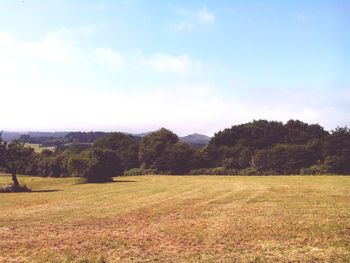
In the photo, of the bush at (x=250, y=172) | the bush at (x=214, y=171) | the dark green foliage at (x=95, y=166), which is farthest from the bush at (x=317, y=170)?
the dark green foliage at (x=95, y=166)

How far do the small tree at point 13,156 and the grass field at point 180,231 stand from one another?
2231 centimetres

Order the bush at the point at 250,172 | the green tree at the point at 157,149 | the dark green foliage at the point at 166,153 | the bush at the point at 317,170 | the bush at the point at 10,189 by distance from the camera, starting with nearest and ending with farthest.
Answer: the bush at the point at 10,189, the bush at the point at 317,170, the bush at the point at 250,172, the dark green foliage at the point at 166,153, the green tree at the point at 157,149

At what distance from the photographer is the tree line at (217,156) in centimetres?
7194

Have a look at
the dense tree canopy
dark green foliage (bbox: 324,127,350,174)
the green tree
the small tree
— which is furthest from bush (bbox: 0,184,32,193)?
dark green foliage (bbox: 324,127,350,174)

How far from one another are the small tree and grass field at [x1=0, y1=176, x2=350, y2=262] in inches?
878

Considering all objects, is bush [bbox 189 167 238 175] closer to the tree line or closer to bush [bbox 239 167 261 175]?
the tree line

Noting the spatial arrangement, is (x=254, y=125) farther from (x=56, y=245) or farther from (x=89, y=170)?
(x=56, y=245)

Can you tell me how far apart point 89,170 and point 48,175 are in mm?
27861

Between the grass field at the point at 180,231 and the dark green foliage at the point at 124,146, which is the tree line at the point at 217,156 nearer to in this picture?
the dark green foliage at the point at 124,146

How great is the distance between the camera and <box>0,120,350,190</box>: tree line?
71938mm

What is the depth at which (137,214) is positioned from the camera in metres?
28.4

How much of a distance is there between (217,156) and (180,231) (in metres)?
89.0

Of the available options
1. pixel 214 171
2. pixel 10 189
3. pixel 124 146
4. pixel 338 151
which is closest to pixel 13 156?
pixel 10 189

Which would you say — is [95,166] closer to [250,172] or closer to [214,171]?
[214,171]
